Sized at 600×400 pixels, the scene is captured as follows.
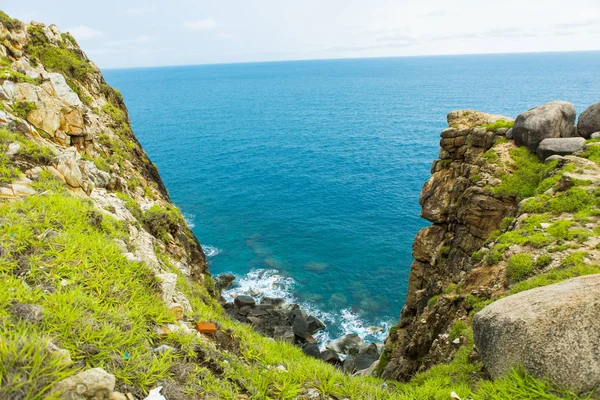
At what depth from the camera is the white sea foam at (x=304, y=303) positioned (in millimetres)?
39812

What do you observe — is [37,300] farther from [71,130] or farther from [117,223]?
[71,130]

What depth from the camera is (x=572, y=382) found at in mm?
7441

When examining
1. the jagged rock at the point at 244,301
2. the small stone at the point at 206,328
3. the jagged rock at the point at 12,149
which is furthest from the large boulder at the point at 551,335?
the jagged rock at the point at 244,301

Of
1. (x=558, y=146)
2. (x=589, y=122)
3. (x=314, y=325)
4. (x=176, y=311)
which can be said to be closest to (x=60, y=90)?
(x=176, y=311)

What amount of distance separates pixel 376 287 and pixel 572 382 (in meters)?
39.1

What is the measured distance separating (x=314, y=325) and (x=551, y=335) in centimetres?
3466

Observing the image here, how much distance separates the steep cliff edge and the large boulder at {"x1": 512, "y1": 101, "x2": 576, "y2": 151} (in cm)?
12

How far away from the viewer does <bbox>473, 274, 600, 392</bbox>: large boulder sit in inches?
296

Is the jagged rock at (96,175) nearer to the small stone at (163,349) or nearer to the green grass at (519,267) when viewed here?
the small stone at (163,349)

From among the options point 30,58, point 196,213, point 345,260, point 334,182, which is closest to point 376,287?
point 345,260

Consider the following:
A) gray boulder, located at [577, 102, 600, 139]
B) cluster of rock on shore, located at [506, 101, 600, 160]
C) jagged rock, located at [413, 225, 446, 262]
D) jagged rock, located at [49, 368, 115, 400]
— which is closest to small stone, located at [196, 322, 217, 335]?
jagged rock, located at [49, 368, 115, 400]

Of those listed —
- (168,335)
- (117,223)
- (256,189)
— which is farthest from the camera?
(256,189)

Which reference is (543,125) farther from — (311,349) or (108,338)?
(311,349)

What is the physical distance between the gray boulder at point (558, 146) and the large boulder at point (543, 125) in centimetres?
76
